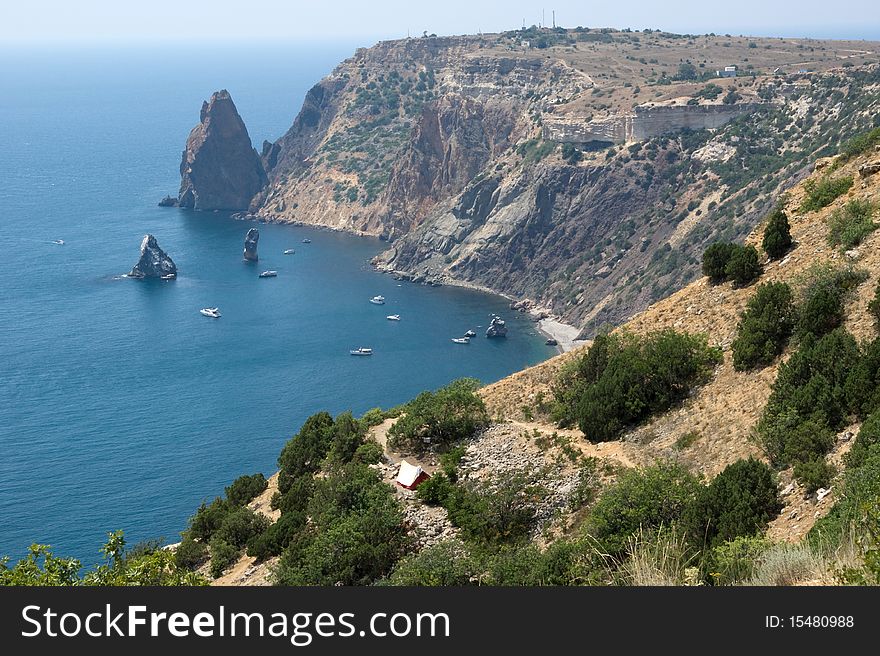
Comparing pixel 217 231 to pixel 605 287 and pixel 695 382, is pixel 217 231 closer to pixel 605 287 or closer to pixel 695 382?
pixel 605 287

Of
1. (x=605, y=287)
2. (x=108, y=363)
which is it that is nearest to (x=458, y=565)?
(x=108, y=363)

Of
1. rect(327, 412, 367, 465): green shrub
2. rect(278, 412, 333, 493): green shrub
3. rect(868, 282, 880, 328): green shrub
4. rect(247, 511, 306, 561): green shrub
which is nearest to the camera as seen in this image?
rect(868, 282, 880, 328): green shrub

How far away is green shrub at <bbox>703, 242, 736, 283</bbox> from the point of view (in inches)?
1484

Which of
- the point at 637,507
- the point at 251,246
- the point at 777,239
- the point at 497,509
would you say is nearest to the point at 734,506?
the point at 637,507

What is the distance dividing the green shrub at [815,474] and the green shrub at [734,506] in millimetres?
718

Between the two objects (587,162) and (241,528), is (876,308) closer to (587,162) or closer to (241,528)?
(241,528)

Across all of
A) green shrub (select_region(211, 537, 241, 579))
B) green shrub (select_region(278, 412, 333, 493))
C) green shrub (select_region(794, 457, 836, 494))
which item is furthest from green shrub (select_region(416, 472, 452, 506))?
green shrub (select_region(794, 457, 836, 494))

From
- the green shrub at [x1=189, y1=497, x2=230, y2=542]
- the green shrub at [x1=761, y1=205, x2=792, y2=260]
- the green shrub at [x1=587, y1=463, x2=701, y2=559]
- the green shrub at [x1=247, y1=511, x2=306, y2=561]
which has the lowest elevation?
the green shrub at [x1=189, y1=497, x2=230, y2=542]

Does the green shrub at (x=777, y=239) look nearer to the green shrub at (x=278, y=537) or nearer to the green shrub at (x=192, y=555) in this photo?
the green shrub at (x=278, y=537)

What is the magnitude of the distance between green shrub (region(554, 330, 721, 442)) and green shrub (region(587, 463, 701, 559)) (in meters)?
6.58

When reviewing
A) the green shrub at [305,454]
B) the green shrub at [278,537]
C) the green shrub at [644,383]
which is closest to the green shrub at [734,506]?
the green shrub at [644,383]

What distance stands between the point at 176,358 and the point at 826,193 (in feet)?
287

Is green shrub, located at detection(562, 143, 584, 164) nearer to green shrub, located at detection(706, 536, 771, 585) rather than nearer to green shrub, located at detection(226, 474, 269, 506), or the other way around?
green shrub, located at detection(226, 474, 269, 506)

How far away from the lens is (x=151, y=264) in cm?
14600
